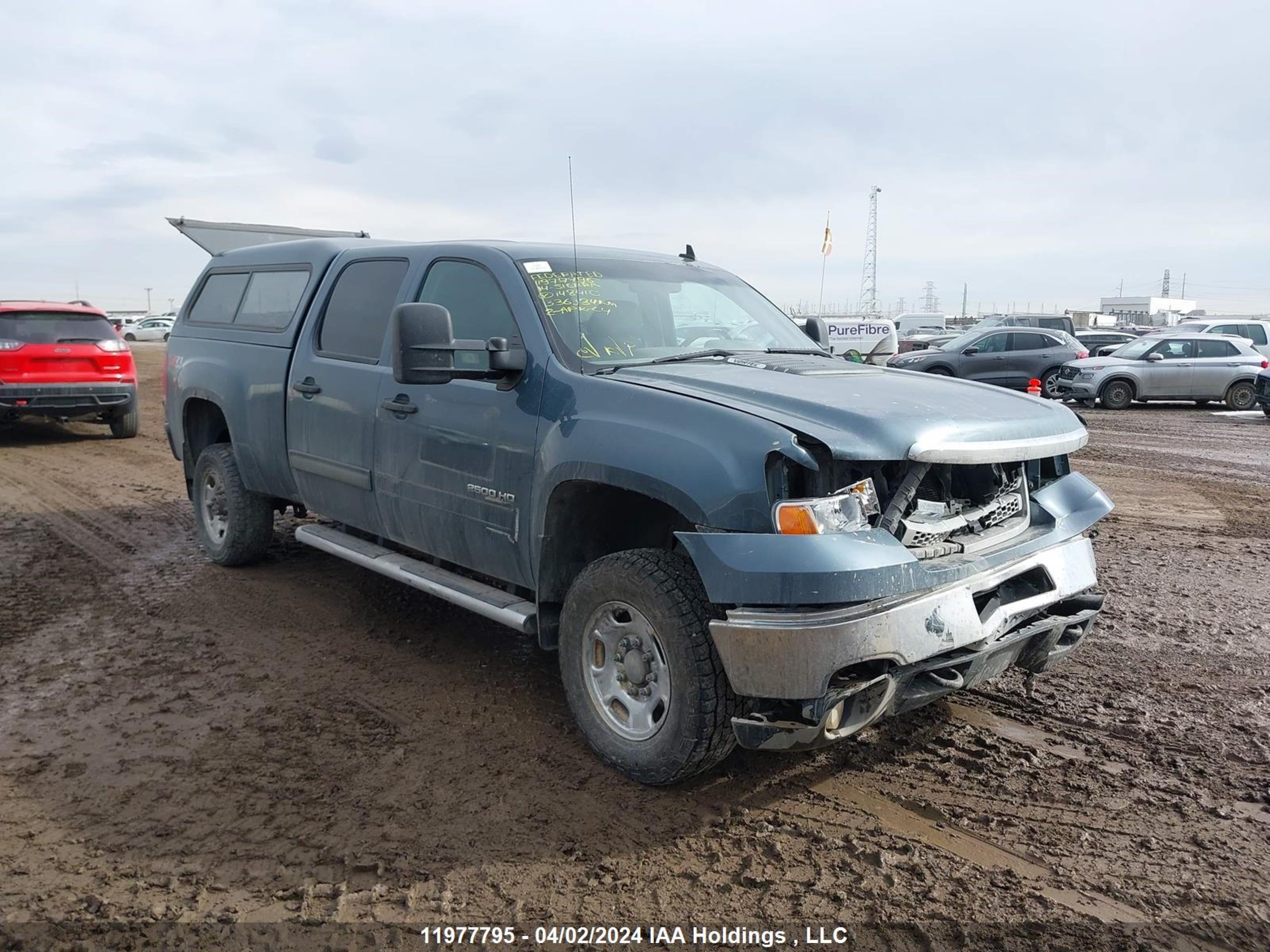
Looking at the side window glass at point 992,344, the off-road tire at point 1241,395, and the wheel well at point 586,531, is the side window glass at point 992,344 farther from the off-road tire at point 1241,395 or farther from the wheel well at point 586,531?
the wheel well at point 586,531

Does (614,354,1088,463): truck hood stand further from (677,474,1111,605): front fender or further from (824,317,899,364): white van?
(824,317,899,364): white van

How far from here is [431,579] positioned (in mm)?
4496

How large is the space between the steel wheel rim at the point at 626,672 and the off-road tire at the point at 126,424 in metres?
11.4

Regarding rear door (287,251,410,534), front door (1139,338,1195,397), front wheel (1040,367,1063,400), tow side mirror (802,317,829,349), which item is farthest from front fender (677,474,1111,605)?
front wheel (1040,367,1063,400)

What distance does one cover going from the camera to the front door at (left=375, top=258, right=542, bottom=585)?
4.00 metres

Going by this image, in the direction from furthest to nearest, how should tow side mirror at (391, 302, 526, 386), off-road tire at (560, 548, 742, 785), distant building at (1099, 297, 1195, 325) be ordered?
distant building at (1099, 297, 1195, 325) < tow side mirror at (391, 302, 526, 386) < off-road tire at (560, 548, 742, 785)

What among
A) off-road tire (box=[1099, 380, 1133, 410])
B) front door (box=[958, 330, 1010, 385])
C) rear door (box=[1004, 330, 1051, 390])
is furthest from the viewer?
rear door (box=[1004, 330, 1051, 390])

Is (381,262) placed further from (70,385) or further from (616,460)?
(70,385)

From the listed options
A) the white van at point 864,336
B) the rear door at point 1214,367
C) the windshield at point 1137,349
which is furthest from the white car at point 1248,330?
the white van at point 864,336

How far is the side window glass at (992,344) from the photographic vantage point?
20.7 m

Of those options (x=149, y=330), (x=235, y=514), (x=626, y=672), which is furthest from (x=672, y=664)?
(x=149, y=330)

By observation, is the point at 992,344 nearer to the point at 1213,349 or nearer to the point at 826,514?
the point at 1213,349

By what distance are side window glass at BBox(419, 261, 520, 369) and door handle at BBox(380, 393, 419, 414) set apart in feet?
1.21

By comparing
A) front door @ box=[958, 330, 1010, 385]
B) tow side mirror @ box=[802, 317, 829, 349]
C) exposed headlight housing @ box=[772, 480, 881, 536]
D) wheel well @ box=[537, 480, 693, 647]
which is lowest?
front door @ box=[958, 330, 1010, 385]
